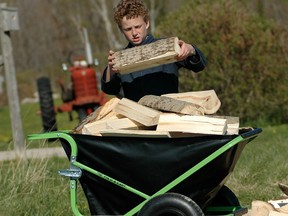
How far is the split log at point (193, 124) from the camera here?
3.86m

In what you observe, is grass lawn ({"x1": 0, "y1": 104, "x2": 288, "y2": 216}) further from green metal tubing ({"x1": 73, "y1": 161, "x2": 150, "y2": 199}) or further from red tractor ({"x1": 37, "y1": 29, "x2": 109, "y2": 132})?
red tractor ({"x1": 37, "y1": 29, "x2": 109, "y2": 132})

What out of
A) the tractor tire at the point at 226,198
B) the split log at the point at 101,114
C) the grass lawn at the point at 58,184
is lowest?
the grass lawn at the point at 58,184

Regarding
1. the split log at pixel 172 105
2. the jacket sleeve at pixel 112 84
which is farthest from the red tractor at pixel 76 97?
the split log at pixel 172 105

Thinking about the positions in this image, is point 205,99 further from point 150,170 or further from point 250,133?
point 150,170

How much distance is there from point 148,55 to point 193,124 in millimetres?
510

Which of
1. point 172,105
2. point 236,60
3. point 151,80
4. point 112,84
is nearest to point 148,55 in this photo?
point 172,105

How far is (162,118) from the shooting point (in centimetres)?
394

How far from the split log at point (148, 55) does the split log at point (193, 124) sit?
383mm

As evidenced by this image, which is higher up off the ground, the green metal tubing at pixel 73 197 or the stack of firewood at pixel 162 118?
the stack of firewood at pixel 162 118

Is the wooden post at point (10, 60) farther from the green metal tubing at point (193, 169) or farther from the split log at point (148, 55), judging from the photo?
the green metal tubing at point (193, 169)

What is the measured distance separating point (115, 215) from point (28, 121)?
15.7m

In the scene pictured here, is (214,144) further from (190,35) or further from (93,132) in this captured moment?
(190,35)

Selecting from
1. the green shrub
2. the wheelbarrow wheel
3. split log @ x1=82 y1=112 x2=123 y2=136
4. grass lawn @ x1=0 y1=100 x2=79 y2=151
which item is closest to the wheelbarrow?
the wheelbarrow wheel

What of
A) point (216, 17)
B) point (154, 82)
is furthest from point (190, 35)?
point (154, 82)
